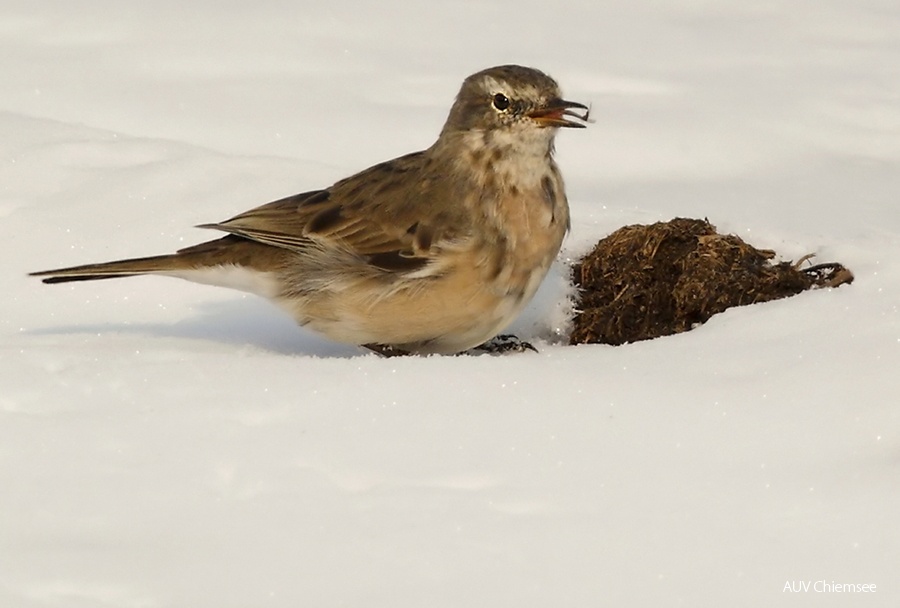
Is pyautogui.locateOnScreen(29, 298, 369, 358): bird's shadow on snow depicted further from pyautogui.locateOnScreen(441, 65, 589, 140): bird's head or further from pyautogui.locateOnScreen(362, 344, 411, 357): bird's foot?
pyautogui.locateOnScreen(441, 65, 589, 140): bird's head

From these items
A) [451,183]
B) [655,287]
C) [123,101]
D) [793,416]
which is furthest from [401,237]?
[123,101]

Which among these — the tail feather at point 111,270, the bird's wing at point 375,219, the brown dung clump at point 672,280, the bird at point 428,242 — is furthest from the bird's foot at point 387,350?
the tail feather at point 111,270

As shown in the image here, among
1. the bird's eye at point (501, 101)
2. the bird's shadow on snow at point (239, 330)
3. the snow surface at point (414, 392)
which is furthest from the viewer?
the bird's shadow on snow at point (239, 330)

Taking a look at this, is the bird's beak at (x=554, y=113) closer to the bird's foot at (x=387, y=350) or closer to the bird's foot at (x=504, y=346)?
the bird's foot at (x=504, y=346)

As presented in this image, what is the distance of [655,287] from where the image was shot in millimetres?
6895

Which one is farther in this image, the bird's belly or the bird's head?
the bird's head

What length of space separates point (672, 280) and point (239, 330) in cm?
215

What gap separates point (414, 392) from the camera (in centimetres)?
536

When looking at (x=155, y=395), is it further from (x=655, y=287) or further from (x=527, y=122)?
(x=655, y=287)

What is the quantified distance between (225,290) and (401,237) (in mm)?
1517

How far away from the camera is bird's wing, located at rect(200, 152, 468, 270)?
6.36 meters

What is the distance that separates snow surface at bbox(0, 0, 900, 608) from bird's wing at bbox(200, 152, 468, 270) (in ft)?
1.82

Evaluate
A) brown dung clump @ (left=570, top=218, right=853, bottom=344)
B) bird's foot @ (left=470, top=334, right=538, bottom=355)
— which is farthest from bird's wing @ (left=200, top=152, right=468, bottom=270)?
brown dung clump @ (left=570, top=218, right=853, bottom=344)

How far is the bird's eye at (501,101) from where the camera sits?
6.43 metres
